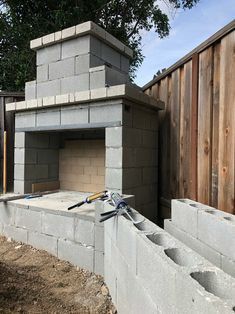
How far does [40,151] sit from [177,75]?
288 cm

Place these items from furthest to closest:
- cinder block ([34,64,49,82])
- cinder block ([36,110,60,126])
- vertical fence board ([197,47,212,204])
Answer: cinder block ([34,64,49,82]) < cinder block ([36,110,60,126]) < vertical fence board ([197,47,212,204])

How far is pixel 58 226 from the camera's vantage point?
411 cm

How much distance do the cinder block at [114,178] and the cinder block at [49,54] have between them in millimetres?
2203

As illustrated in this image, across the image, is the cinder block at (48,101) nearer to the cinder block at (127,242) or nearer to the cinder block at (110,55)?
the cinder block at (110,55)

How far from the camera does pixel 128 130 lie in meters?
4.44

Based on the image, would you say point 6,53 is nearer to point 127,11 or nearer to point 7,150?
point 127,11

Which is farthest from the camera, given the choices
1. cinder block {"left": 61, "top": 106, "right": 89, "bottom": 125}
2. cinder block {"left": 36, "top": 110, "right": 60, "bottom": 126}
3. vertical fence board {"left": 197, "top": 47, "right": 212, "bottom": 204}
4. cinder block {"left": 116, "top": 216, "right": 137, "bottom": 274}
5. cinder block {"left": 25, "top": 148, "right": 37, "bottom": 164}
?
cinder block {"left": 25, "top": 148, "right": 37, "bottom": 164}

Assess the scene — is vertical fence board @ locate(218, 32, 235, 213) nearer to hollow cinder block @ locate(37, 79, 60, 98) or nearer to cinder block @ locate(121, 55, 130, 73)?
cinder block @ locate(121, 55, 130, 73)

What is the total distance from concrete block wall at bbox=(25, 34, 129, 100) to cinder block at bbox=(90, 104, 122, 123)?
1.27ft

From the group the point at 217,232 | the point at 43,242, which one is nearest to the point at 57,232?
the point at 43,242

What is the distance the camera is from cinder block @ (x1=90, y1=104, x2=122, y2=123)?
431 centimetres

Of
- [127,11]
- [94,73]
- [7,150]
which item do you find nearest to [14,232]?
[7,150]

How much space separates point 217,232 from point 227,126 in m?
1.17

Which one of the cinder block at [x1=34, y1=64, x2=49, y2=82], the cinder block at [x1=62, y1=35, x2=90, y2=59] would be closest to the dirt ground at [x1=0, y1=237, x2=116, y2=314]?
the cinder block at [x1=34, y1=64, x2=49, y2=82]
